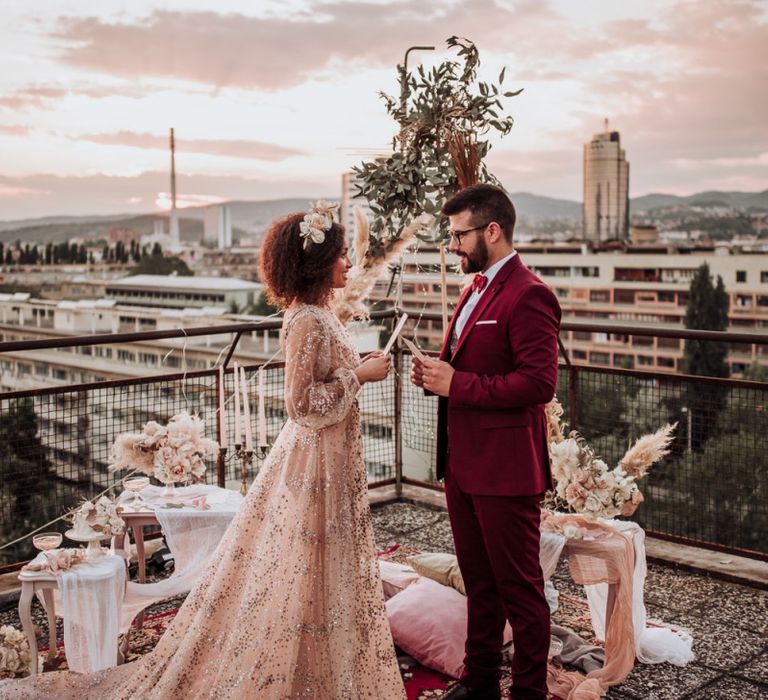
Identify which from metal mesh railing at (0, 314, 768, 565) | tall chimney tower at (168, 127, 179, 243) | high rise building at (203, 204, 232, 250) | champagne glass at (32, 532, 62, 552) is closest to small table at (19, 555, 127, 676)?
champagne glass at (32, 532, 62, 552)

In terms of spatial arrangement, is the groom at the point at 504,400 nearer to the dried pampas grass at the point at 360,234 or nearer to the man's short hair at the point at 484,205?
the man's short hair at the point at 484,205

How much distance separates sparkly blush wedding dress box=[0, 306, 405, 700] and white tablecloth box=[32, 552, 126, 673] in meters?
0.19

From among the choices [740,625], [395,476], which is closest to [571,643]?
[740,625]

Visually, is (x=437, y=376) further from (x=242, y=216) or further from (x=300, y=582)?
(x=242, y=216)

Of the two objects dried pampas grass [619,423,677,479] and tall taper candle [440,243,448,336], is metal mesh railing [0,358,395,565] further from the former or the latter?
dried pampas grass [619,423,677,479]

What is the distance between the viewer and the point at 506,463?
284 centimetres

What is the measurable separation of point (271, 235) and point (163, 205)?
71.2m

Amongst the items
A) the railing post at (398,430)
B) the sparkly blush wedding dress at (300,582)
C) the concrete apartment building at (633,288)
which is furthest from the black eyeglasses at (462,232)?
the concrete apartment building at (633,288)

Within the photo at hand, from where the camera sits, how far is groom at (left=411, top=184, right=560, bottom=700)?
2771 millimetres

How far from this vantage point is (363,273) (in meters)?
4.15

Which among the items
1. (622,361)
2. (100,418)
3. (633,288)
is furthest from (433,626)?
(633,288)

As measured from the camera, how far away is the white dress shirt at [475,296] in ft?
9.52

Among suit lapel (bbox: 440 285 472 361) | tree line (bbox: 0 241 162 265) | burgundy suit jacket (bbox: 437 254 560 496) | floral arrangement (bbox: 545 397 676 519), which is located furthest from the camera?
tree line (bbox: 0 241 162 265)

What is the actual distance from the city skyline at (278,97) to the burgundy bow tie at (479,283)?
57765 mm
